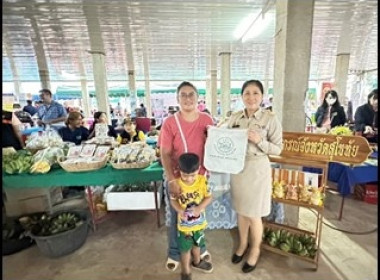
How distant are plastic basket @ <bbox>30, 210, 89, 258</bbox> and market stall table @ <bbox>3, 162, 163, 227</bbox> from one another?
1.35 feet

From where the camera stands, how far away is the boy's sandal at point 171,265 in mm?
1832

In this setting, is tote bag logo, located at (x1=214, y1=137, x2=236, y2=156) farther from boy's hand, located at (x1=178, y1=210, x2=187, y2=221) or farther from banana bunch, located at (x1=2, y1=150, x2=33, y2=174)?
banana bunch, located at (x1=2, y1=150, x2=33, y2=174)

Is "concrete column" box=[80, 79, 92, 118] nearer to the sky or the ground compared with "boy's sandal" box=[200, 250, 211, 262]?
nearer to the sky

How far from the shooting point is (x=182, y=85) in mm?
1576

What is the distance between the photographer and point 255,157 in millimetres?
1620

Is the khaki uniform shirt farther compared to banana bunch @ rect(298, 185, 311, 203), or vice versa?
banana bunch @ rect(298, 185, 311, 203)

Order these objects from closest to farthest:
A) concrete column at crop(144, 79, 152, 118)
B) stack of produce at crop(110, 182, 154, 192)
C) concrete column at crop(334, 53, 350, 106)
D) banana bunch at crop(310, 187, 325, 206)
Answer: banana bunch at crop(310, 187, 325, 206), stack of produce at crop(110, 182, 154, 192), concrete column at crop(334, 53, 350, 106), concrete column at crop(144, 79, 152, 118)

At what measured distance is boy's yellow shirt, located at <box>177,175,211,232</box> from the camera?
5.16ft

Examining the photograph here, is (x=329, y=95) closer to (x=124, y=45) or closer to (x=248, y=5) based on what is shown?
(x=248, y=5)

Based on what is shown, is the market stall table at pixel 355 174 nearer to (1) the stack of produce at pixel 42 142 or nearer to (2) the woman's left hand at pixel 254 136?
(2) the woman's left hand at pixel 254 136

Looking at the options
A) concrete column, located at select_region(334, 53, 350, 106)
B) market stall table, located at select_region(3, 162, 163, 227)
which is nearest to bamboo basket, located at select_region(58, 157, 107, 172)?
market stall table, located at select_region(3, 162, 163, 227)

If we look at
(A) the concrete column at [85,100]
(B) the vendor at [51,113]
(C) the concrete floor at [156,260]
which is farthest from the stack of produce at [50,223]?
(A) the concrete column at [85,100]

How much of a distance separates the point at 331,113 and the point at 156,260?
10.3 feet

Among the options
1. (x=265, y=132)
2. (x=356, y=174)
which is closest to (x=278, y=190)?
(x=265, y=132)
